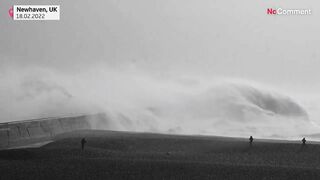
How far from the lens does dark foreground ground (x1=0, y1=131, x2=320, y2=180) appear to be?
546 cm

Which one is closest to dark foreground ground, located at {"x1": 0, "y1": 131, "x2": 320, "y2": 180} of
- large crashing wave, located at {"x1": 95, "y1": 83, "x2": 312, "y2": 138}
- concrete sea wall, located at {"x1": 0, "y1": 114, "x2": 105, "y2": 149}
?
concrete sea wall, located at {"x1": 0, "y1": 114, "x2": 105, "y2": 149}

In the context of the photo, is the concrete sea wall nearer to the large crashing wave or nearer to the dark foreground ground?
the dark foreground ground

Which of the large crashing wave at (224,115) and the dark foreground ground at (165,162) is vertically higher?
the large crashing wave at (224,115)

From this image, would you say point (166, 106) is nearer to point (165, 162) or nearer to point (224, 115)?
point (224, 115)

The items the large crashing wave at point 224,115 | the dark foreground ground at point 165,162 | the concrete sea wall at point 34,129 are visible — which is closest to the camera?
the dark foreground ground at point 165,162

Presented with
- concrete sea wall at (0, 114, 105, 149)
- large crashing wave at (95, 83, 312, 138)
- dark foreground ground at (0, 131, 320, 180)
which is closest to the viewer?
dark foreground ground at (0, 131, 320, 180)

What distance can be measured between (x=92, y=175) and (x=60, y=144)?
3.62 meters

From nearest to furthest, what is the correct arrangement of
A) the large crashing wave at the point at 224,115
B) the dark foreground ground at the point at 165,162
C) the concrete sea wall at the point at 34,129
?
the dark foreground ground at the point at 165,162, the concrete sea wall at the point at 34,129, the large crashing wave at the point at 224,115

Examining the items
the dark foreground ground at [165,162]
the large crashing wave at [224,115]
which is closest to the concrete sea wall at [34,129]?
the dark foreground ground at [165,162]

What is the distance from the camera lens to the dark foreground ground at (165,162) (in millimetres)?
5457

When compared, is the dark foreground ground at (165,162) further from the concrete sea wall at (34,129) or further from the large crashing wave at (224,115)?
the large crashing wave at (224,115)

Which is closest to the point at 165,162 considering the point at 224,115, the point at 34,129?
the point at 34,129

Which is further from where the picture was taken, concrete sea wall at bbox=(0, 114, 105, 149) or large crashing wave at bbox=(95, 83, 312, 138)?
large crashing wave at bbox=(95, 83, 312, 138)

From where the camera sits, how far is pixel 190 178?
532cm
